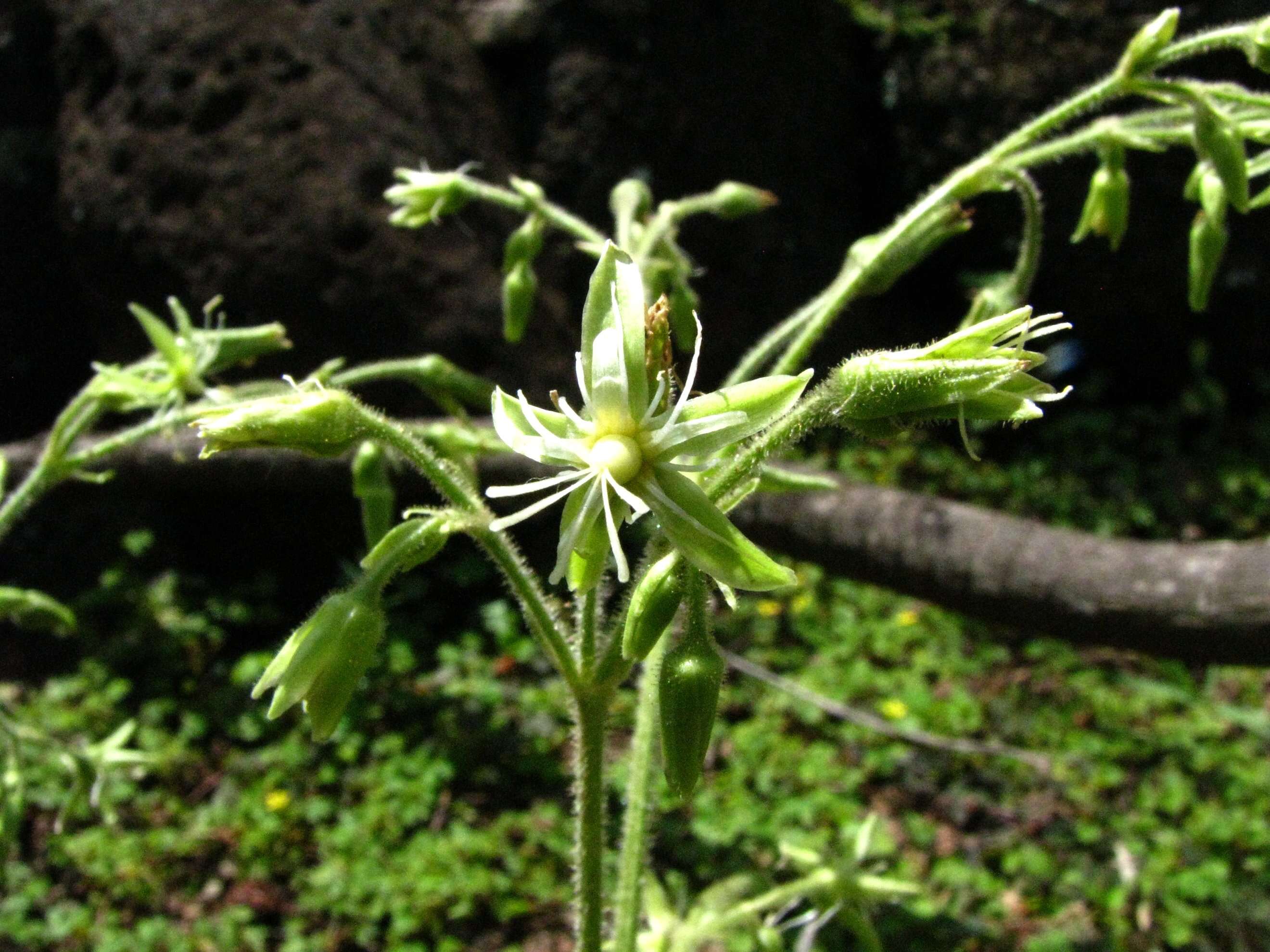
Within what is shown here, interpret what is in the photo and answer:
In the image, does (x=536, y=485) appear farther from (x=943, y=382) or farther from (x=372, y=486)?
(x=372, y=486)

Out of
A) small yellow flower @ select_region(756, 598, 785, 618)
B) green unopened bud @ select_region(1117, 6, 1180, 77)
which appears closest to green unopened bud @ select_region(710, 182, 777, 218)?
green unopened bud @ select_region(1117, 6, 1180, 77)

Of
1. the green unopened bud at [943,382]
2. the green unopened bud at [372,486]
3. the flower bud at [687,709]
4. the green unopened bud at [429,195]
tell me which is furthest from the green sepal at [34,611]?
the green unopened bud at [943,382]

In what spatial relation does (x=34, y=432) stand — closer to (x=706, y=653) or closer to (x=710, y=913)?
(x=710, y=913)

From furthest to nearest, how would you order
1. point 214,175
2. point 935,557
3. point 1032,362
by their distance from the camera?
point 214,175 < point 935,557 < point 1032,362

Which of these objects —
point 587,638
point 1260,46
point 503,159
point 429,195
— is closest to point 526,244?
point 429,195

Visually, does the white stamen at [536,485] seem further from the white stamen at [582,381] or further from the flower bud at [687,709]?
the flower bud at [687,709]

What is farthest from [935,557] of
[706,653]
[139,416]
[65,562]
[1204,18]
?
[65,562]

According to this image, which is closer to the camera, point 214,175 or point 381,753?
point 381,753
